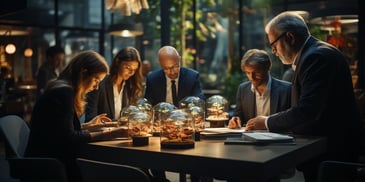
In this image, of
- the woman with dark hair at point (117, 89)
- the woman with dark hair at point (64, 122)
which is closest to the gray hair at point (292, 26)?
the woman with dark hair at point (64, 122)

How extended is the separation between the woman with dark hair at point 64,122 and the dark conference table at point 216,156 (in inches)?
3.2

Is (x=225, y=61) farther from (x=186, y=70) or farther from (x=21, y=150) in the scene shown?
(x=21, y=150)

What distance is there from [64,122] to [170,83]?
200 centimetres

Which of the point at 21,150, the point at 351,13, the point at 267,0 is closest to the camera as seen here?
the point at 21,150

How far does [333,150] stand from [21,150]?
199 centimetres

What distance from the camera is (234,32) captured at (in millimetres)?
11547

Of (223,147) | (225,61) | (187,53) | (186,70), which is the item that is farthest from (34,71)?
(223,147)

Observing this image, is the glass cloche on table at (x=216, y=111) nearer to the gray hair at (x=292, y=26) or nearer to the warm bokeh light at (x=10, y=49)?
the gray hair at (x=292, y=26)

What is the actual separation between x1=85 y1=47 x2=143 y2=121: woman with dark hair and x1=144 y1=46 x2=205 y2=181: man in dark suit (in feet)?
1.05

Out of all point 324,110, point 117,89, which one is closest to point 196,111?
point 324,110

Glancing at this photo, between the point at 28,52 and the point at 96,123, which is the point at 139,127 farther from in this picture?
the point at 28,52

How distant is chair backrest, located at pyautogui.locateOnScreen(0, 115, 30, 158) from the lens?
286cm

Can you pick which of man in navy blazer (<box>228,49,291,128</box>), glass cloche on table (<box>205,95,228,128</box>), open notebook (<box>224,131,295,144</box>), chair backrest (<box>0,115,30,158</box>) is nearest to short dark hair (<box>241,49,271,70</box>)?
man in navy blazer (<box>228,49,291,128</box>)

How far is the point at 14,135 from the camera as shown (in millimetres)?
2984
